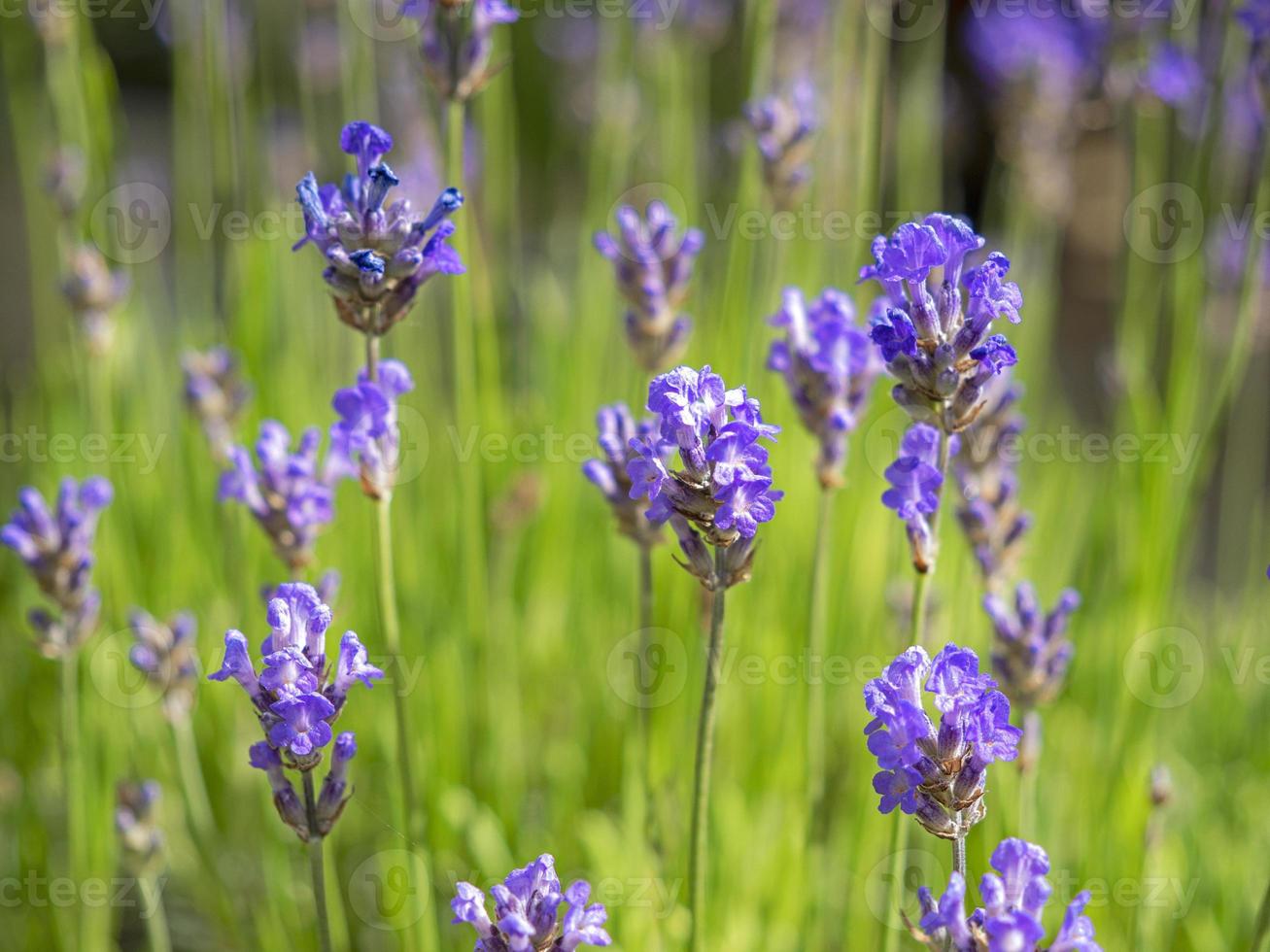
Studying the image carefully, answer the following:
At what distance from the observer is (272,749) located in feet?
3.76

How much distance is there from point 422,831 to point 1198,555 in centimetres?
404

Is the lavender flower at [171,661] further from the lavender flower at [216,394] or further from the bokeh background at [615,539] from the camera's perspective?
the lavender flower at [216,394]

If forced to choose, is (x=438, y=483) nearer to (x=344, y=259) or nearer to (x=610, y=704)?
(x=610, y=704)

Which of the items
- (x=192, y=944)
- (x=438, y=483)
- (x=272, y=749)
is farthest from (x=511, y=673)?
(x=272, y=749)

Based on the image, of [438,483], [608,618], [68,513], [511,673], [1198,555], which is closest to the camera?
[68,513]

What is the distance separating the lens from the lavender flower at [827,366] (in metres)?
1.51

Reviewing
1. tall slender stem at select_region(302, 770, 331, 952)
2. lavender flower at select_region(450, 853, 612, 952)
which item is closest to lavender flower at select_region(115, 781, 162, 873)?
tall slender stem at select_region(302, 770, 331, 952)

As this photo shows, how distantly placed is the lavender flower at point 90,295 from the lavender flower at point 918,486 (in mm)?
1685

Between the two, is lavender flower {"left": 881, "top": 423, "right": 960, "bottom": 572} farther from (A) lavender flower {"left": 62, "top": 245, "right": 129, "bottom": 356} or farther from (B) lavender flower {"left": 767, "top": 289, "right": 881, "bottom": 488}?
(A) lavender flower {"left": 62, "top": 245, "right": 129, "bottom": 356}

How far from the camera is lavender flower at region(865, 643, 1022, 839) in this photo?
39.2 inches

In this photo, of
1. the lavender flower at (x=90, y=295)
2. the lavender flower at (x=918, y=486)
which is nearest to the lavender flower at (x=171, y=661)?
the lavender flower at (x=90, y=295)

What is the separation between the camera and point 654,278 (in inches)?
69.4

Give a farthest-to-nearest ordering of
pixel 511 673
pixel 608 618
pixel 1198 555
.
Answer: pixel 1198 555 < pixel 608 618 < pixel 511 673

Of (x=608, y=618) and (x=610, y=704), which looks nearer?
(x=610, y=704)
